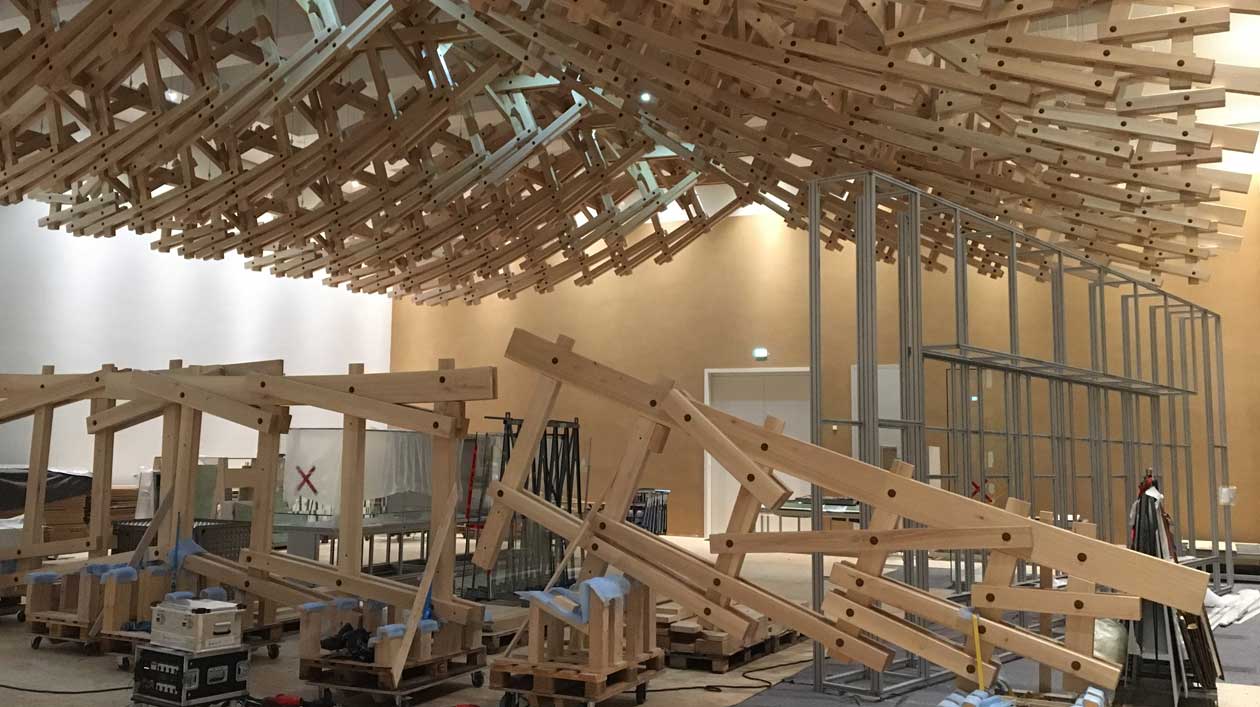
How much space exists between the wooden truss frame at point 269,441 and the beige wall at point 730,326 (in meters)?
11.2

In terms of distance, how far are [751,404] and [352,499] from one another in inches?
500

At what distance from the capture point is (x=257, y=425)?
8.20 meters

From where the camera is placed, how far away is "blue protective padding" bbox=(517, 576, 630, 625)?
647 cm

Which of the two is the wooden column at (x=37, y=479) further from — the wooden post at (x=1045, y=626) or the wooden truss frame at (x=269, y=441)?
the wooden post at (x=1045, y=626)

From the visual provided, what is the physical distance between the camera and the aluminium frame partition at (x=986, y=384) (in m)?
7.78

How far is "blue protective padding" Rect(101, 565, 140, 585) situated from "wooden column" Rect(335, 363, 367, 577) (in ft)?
5.64

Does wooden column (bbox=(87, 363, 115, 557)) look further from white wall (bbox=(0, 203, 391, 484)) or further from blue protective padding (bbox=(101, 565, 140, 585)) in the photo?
white wall (bbox=(0, 203, 391, 484))

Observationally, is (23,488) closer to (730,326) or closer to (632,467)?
(632,467)

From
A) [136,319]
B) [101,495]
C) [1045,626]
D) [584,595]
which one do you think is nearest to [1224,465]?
[1045,626]

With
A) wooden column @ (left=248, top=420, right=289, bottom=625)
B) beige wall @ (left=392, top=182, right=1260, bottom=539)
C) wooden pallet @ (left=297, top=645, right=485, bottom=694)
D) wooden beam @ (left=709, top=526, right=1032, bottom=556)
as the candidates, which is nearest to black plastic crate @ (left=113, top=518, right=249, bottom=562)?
wooden column @ (left=248, top=420, right=289, bottom=625)

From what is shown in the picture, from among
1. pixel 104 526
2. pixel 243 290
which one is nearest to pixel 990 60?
pixel 104 526

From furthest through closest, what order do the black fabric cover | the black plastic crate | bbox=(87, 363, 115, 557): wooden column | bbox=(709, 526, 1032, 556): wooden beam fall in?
the black fabric cover → the black plastic crate → bbox=(87, 363, 115, 557): wooden column → bbox=(709, 526, 1032, 556): wooden beam

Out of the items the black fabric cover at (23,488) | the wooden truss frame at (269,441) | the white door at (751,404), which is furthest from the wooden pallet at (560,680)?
the white door at (751,404)

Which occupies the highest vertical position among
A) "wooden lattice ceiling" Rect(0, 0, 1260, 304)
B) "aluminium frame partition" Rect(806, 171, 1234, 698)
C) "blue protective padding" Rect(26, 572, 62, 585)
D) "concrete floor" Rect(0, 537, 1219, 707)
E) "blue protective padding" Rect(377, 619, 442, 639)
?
"wooden lattice ceiling" Rect(0, 0, 1260, 304)
